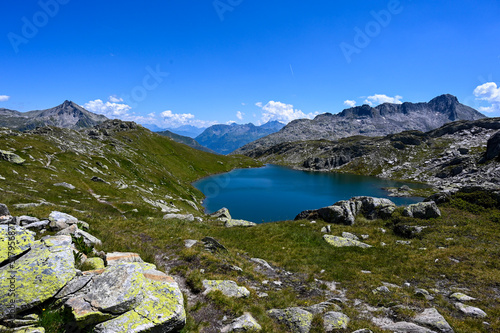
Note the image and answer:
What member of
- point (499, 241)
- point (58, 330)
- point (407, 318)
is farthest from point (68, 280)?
point (499, 241)

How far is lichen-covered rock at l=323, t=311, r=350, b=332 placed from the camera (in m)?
11.3

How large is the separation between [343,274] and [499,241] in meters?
18.7

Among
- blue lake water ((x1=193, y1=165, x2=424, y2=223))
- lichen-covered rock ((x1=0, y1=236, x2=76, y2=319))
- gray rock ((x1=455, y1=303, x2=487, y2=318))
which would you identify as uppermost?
lichen-covered rock ((x1=0, y1=236, x2=76, y2=319))

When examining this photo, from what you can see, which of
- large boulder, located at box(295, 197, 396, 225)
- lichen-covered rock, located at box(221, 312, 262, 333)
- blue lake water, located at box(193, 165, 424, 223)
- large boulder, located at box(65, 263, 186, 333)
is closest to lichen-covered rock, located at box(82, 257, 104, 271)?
large boulder, located at box(65, 263, 186, 333)

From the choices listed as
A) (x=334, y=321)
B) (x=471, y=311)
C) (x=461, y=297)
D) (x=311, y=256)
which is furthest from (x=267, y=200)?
(x=334, y=321)

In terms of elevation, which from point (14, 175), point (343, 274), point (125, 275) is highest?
point (14, 175)

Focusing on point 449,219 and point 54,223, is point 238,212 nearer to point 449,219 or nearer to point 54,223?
point 449,219

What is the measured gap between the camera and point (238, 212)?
266 ft

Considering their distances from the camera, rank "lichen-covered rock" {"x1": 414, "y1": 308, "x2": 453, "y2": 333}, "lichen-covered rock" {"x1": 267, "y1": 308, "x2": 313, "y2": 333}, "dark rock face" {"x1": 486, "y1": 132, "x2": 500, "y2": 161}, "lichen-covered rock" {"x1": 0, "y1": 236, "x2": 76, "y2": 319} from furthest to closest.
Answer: "dark rock face" {"x1": 486, "y1": 132, "x2": 500, "y2": 161} → "lichen-covered rock" {"x1": 267, "y1": 308, "x2": 313, "y2": 333} → "lichen-covered rock" {"x1": 414, "y1": 308, "x2": 453, "y2": 333} → "lichen-covered rock" {"x1": 0, "y1": 236, "x2": 76, "y2": 319}

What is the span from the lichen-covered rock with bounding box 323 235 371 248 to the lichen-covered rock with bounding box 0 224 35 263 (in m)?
26.0

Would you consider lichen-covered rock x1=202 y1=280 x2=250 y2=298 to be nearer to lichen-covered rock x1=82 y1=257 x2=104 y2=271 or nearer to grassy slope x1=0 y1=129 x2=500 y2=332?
grassy slope x1=0 y1=129 x2=500 y2=332

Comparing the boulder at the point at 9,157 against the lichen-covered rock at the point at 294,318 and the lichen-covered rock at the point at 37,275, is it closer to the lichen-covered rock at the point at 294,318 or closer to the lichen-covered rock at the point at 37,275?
the lichen-covered rock at the point at 37,275

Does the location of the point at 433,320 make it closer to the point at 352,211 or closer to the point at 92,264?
the point at 92,264

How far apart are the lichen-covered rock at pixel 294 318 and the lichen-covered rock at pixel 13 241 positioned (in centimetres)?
1186
